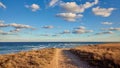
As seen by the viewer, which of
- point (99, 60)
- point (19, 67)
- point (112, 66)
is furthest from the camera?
point (99, 60)

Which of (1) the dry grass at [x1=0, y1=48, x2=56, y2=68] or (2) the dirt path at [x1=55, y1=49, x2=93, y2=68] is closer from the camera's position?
(1) the dry grass at [x1=0, y1=48, x2=56, y2=68]

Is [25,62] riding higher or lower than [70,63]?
higher

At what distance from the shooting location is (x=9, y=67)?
56.8 ft

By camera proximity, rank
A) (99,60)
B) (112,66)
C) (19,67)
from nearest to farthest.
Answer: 1. (112,66)
2. (19,67)
3. (99,60)

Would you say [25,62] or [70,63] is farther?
[70,63]

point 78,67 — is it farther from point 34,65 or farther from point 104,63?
point 34,65

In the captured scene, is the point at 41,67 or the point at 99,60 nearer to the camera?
the point at 41,67

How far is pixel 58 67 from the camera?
1850cm

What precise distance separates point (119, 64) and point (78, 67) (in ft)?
12.0

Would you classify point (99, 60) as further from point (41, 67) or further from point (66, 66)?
point (41, 67)

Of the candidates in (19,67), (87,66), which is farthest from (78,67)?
(19,67)

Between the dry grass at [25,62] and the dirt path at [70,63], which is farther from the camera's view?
the dirt path at [70,63]

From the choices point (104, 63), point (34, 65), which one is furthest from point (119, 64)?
point (34, 65)

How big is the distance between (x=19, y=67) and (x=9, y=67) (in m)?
0.88
